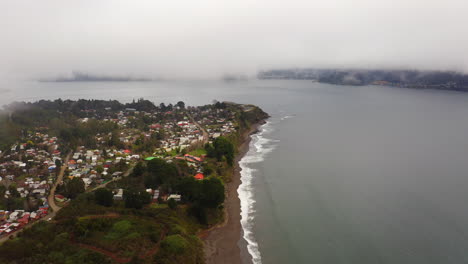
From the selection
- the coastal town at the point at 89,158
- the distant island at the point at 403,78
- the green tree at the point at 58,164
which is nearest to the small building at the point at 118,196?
the coastal town at the point at 89,158

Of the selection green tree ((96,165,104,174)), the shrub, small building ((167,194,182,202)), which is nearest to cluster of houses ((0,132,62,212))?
green tree ((96,165,104,174))

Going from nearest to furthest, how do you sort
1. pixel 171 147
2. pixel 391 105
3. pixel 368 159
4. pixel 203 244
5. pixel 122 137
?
pixel 203 244 < pixel 368 159 < pixel 171 147 < pixel 122 137 < pixel 391 105

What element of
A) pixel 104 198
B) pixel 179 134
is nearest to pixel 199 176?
pixel 104 198

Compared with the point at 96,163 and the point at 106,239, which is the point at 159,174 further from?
the point at 96,163

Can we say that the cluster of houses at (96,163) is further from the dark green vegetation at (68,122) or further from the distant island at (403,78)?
the distant island at (403,78)

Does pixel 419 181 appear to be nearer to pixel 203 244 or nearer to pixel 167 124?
pixel 203 244

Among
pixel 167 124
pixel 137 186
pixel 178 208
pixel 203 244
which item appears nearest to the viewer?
pixel 203 244

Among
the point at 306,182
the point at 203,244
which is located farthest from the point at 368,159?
the point at 203,244

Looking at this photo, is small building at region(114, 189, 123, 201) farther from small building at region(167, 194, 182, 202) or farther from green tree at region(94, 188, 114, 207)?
small building at region(167, 194, 182, 202)
